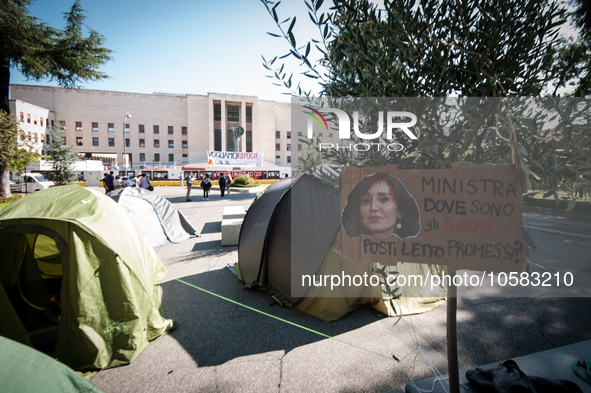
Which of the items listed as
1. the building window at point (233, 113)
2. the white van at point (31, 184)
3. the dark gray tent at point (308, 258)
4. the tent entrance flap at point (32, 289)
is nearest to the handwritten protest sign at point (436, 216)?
the dark gray tent at point (308, 258)

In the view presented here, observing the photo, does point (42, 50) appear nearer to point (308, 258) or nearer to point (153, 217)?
point (153, 217)

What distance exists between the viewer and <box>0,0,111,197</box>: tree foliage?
14.3 meters

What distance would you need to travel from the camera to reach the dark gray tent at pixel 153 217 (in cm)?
796

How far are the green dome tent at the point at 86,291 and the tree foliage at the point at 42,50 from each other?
14.9 meters

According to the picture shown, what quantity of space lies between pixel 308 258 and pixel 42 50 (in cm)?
2026

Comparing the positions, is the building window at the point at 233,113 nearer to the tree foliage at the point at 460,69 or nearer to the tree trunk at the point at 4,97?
the tree trunk at the point at 4,97

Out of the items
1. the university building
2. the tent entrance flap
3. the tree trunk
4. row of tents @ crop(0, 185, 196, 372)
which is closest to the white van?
the tree trunk

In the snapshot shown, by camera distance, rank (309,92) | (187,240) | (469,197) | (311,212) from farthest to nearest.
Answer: (187,240) → (311,212) → (309,92) → (469,197)

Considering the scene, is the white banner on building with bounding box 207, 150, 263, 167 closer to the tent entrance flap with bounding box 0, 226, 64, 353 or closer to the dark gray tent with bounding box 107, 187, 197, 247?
the dark gray tent with bounding box 107, 187, 197, 247

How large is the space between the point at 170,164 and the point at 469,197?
5438 centimetres

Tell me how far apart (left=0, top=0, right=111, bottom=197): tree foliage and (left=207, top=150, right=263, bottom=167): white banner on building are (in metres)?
11.3

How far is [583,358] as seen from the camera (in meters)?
3.33

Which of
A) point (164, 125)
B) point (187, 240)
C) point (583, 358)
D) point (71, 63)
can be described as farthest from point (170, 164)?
point (583, 358)

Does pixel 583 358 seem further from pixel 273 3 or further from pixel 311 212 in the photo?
pixel 273 3
